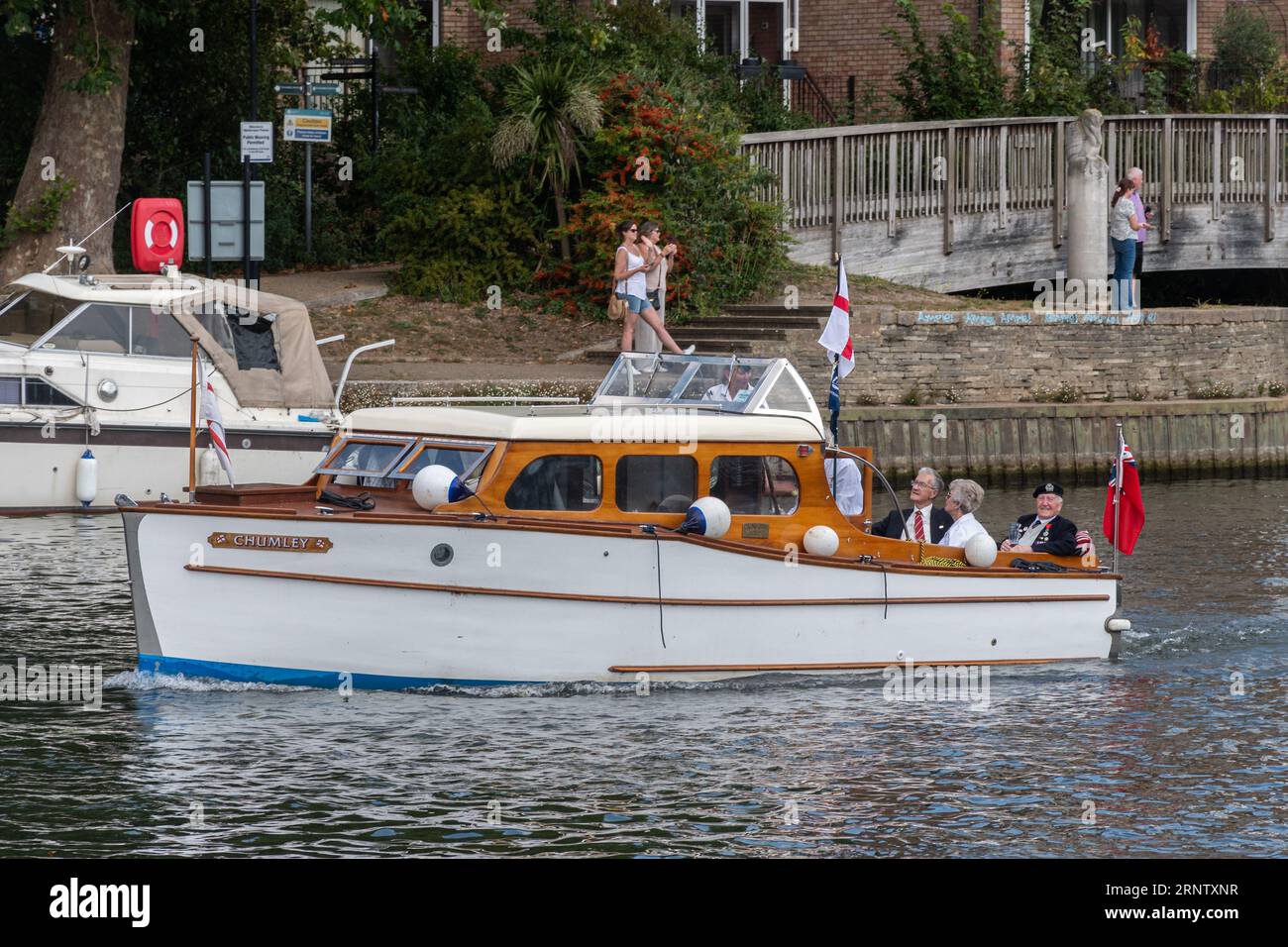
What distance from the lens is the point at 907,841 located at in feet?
33.9

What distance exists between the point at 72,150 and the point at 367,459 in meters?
13.3

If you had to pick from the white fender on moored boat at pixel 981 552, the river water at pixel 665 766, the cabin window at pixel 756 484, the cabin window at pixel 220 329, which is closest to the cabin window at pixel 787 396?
the cabin window at pixel 756 484

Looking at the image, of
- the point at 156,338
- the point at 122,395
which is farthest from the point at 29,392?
the point at 156,338

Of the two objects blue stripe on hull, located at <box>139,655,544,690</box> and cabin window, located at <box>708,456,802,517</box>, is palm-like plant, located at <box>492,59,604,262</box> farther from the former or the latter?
blue stripe on hull, located at <box>139,655,544,690</box>

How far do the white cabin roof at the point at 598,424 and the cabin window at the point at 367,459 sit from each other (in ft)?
0.29

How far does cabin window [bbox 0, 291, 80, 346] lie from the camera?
20.5 meters

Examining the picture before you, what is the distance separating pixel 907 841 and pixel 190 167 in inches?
875

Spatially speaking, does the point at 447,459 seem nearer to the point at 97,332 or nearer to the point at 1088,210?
the point at 97,332

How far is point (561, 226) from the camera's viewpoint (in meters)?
27.4

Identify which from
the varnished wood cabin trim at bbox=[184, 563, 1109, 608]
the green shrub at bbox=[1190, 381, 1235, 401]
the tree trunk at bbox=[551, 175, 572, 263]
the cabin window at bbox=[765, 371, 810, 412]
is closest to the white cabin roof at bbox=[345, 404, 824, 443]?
the cabin window at bbox=[765, 371, 810, 412]

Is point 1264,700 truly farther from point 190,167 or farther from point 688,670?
point 190,167

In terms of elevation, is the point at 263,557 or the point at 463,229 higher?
the point at 463,229

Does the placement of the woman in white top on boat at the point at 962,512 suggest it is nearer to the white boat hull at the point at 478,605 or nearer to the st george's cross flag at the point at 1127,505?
the white boat hull at the point at 478,605
